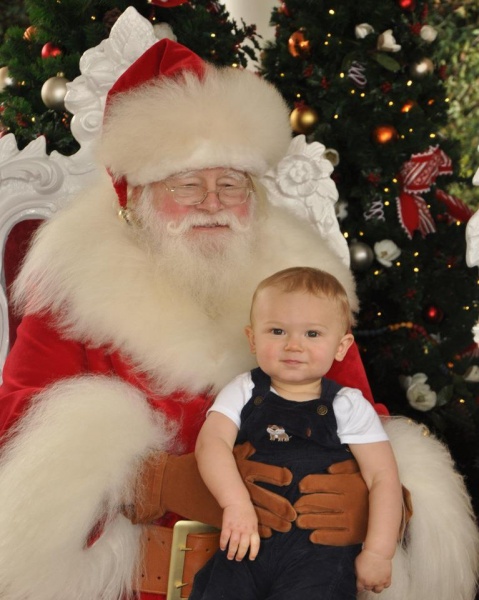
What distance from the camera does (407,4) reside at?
132 inches

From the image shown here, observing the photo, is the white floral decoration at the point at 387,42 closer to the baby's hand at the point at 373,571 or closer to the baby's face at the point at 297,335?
the baby's face at the point at 297,335

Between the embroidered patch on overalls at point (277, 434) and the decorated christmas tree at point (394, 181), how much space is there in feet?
5.78

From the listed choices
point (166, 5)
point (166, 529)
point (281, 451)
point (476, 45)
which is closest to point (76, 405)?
point (166, 529)

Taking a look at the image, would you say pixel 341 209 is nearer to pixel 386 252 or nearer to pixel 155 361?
pixel 386 252

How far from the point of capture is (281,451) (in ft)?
5.58

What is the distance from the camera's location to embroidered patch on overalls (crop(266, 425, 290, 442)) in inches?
66.8

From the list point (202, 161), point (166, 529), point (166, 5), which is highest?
point (166, 5)

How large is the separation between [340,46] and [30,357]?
2095 mm

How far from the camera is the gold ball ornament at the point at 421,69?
338cm

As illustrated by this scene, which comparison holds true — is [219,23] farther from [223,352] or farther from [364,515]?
[364,515]

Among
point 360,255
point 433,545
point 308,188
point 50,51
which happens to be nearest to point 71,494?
point 433,545

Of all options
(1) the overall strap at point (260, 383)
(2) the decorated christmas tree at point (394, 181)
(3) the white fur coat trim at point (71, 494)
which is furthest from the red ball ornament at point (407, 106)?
(3) the white fur coat trim at point (71, 494)

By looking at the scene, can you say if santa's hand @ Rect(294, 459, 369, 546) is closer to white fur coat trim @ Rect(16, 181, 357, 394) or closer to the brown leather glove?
the brown leather glove

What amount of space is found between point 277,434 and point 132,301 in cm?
62
